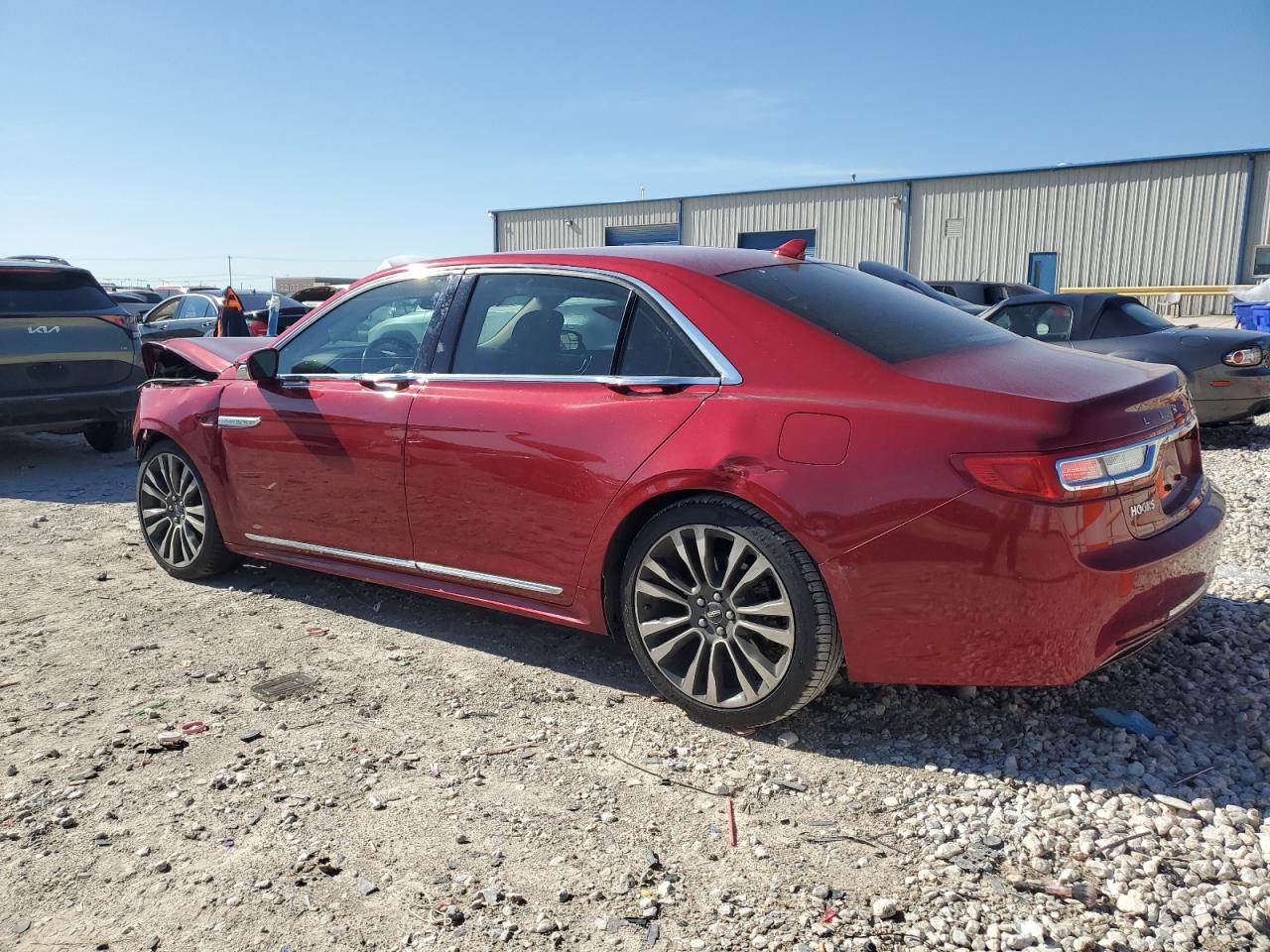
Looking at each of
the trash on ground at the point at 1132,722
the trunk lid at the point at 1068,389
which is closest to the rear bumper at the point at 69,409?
the trunk lid at the point at 1068,389

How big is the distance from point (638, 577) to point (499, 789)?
0.84m

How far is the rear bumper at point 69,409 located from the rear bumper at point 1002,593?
25.2 feet

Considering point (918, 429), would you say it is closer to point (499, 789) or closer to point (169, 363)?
point (499, 789)

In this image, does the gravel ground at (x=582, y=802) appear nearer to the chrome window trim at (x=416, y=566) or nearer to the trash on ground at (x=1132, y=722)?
the trash on ground at (x=1132, y=722)

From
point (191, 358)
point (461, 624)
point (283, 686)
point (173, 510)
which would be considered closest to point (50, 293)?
point (191, 358)

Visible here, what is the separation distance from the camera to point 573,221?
125 ft

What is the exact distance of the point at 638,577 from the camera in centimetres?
339

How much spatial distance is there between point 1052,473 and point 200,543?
414cm

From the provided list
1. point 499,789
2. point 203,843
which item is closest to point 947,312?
point 499,789

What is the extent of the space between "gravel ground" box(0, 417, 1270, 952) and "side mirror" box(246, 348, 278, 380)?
120cm

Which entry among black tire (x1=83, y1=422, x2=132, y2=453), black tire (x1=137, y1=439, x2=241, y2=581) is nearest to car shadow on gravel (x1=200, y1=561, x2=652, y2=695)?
black tire (x1=137, y1=439, x2=241, y2=581)

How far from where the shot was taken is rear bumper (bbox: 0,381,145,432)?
26.6 feet

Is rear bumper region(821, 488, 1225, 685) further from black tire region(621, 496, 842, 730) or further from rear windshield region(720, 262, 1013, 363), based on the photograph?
rear windshield region(720, 262, 1013, 363)

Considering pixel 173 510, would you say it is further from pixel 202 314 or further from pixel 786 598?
pixel 202 314
